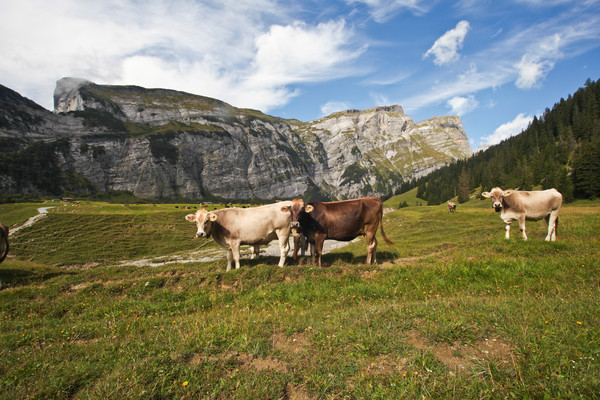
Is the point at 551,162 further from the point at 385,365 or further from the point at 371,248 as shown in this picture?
the point at 385,365

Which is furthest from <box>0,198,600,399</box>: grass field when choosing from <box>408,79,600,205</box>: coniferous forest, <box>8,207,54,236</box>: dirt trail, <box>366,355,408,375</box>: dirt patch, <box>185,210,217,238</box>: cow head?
<box>408,79,600,205</box>: coniferous forest

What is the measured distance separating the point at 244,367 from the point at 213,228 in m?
10.4

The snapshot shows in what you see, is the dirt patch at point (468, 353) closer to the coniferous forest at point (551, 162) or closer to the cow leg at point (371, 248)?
the cow leg at point (371, 248)

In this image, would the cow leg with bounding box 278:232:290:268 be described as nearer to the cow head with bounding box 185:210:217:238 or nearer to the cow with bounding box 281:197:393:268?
the cow with bounding box 281:197:393:268

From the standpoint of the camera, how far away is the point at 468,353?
455cm

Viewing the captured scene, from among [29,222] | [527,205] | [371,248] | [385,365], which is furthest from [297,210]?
[29,222]

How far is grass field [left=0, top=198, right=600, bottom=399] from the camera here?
3963 millimetres

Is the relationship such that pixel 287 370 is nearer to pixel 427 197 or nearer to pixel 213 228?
pixel 213 228

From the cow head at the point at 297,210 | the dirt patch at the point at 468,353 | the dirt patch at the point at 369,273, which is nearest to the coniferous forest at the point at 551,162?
the dirt patch at the point at 369,273

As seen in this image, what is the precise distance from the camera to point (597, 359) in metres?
3.82

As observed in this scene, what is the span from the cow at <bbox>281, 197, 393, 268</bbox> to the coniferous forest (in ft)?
247

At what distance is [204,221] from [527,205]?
19.5 m

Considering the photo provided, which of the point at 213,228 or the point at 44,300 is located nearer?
the point at 44,300

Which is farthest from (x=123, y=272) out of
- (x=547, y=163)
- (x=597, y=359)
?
(x=547, y=163)
